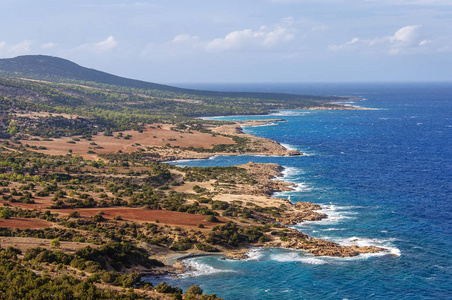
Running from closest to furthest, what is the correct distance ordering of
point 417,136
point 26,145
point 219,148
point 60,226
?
point 60,226
point 26,145
point 219,148
point 417,136

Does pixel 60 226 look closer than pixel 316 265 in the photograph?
No

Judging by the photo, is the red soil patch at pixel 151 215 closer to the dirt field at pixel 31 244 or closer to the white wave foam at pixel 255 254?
the white wave foam at pixel 255 254

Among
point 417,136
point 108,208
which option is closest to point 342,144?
point 417,136

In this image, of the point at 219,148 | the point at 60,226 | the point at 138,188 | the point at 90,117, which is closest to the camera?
the point at 60,226

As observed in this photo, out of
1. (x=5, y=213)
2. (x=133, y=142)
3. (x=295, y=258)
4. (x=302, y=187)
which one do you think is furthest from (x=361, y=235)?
(x=133, y=142)

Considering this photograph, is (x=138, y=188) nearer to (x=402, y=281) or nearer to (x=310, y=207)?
(x=310, y=207)

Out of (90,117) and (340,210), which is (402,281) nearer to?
(340,210)

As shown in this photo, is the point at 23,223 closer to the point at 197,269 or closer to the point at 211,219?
the point at 197,269

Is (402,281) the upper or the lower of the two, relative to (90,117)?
lower
